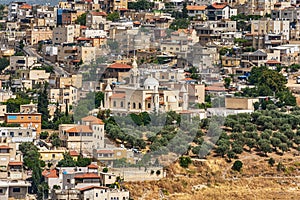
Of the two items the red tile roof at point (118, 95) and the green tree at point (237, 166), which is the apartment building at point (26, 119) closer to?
the red tile roof at point (118, 95)

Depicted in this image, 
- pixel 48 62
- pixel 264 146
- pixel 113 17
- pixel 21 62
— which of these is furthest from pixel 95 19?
pixel 264 146

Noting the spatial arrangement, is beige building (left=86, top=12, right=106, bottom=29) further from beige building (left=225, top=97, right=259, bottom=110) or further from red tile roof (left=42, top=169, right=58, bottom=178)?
red tile roof (left=42, top=169, right=58, bottom=178)

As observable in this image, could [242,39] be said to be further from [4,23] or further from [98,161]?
[98,161]

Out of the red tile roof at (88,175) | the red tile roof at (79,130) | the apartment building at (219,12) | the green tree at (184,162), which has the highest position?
the apartment building at (219,12)

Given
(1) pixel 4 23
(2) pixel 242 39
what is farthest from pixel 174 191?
(1) pixel 4 23

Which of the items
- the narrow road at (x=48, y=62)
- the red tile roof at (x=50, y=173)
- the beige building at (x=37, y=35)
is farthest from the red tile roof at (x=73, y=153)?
the beige building at (x=37, y=35)

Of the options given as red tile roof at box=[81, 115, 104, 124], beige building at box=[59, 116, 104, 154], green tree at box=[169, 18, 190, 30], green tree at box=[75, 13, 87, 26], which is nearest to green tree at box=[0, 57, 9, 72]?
green tree at box=[169, 18, 190, 30]
